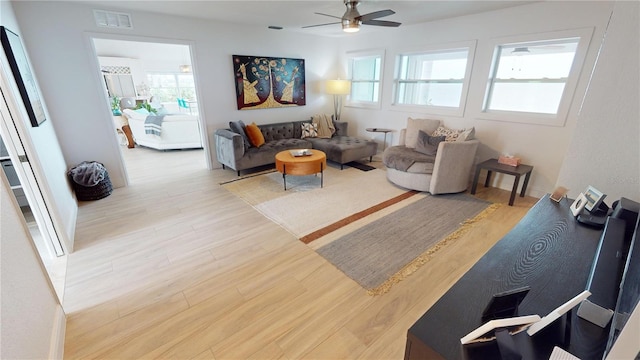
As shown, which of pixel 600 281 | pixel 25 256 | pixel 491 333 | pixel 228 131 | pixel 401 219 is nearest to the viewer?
pixel 491 333

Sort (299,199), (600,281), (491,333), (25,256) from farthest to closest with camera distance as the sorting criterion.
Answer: (299,199)
(25,256)
(600,281)
(491,333)

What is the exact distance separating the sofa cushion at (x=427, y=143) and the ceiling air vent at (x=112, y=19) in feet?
14.1

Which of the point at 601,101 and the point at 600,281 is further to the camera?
the point at 601,101

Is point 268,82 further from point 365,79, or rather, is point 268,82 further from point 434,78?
point 434,78

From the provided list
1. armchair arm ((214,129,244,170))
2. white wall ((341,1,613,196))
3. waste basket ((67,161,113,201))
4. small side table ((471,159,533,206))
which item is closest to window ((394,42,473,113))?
white wall ((341,1,613,196))

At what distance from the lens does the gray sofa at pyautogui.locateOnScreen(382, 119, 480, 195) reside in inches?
136

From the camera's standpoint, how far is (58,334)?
1.55 meters

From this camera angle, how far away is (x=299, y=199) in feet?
11.5

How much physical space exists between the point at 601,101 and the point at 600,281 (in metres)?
1.25

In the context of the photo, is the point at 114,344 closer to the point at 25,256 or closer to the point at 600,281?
the point at 25,256

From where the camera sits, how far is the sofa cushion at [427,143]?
3895 mm

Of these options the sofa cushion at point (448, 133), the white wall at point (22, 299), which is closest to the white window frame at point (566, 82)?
the sofa cushion at point (448, 133)

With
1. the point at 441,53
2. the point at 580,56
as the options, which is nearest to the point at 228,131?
the point at 441,53

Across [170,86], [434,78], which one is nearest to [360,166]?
[434,78]
